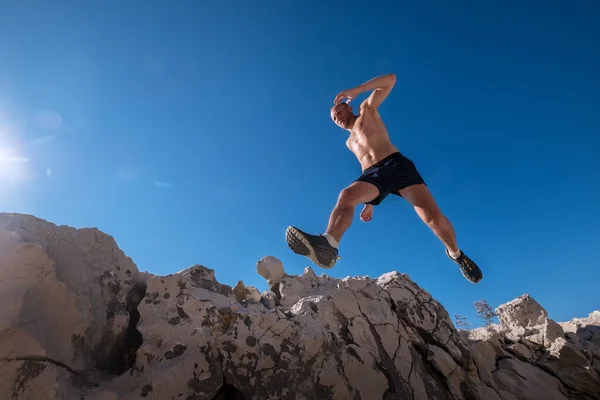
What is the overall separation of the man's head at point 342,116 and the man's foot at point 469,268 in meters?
2.39

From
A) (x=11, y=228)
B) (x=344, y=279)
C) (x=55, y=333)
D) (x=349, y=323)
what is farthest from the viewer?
(x=344, y=279)

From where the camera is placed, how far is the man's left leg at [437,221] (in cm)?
396

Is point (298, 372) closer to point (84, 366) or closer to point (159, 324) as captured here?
point (159, 324)

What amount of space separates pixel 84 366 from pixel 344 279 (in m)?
3.53

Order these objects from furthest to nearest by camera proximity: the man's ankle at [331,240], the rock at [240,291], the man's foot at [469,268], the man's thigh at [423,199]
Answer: the rock at [240,291]
the man's foot at [469,268]
the man's thigh at [423,199]
the man's ankle at [331,240]

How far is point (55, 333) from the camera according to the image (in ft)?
8.78

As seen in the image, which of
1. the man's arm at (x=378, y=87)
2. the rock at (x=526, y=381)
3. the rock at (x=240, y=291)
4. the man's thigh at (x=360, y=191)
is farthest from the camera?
the rock at (x=526, y=381)

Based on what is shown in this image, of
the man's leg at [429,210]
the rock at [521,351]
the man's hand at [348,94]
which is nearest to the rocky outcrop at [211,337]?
the rock at [521,351]

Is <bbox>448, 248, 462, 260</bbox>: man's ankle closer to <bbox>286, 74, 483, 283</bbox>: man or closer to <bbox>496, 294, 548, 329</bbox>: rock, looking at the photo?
<bbox>286, 74, 483, 283</bbox>: man

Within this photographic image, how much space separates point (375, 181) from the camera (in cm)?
363

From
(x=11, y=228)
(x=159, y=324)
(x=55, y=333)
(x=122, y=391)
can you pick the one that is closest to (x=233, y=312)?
(x=159, y=324)

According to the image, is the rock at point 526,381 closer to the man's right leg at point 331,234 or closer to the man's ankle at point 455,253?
the man's ankle at point 455,253

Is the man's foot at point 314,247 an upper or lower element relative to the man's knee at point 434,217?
lower

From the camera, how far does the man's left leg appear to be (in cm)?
396
